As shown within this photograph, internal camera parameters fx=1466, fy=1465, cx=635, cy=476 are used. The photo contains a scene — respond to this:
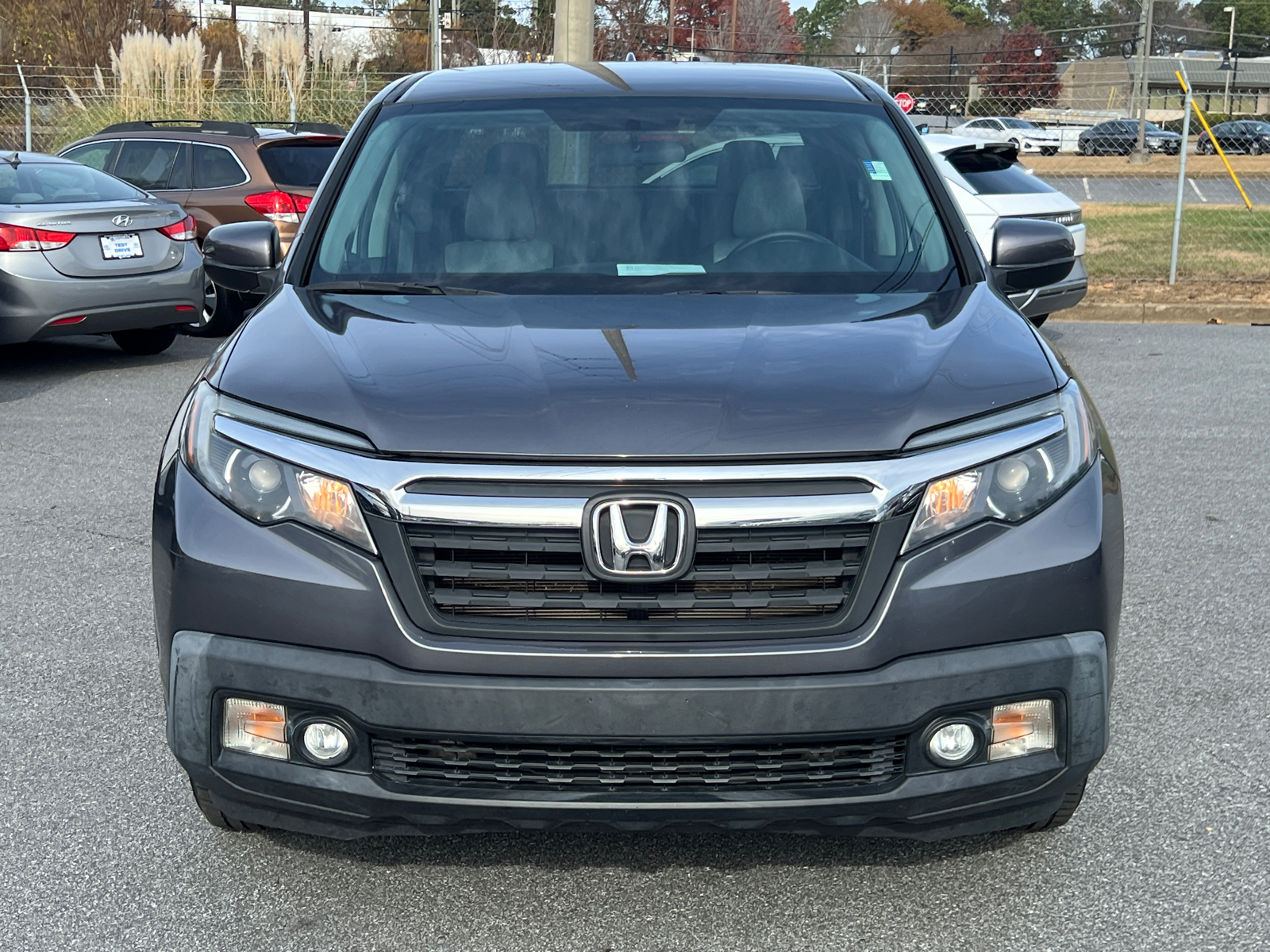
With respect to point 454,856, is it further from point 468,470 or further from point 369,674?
point 468,470

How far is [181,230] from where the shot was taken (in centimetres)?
1070

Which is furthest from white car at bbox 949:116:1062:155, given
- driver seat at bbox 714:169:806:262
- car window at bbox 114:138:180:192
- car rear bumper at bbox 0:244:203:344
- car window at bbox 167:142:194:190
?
driver seat at bbox 714:169:806:262

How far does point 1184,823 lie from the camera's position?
3447 millimetres

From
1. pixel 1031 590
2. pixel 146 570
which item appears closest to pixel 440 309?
pixel 1031 590

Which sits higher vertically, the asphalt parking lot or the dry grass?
the dry grass

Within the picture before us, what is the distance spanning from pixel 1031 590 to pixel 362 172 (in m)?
2.33

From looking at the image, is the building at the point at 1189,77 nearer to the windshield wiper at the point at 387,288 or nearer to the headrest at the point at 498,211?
the headrest at the point at 498,211

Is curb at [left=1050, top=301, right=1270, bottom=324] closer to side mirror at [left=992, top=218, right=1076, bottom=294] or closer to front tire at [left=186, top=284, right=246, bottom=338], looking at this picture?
front tire at [left=186, top=284, right=246, bottom=338]

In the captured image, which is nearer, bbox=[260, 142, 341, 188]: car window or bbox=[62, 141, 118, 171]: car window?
bbox=[260, 142, 341, 188]: car window

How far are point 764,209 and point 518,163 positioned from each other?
0.70 m

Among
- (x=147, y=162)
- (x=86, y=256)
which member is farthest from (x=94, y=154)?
(x=86, y=256)

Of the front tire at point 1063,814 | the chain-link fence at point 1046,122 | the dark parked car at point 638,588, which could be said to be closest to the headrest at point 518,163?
the dark parked car at point 638,588

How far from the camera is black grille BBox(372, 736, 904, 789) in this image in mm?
2672

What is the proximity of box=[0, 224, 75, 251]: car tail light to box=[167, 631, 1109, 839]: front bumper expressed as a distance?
786 cm
